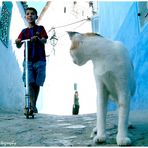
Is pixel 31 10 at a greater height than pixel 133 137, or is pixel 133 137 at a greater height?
pixel 31 10

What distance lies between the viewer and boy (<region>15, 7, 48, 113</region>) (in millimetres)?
5738

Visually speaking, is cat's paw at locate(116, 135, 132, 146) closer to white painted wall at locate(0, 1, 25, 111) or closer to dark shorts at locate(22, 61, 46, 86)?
dark shorts at locate(22, 61, 46, 86)

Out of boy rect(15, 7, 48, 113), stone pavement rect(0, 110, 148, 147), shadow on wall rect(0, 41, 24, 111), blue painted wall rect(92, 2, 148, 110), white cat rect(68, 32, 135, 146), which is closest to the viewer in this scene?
white cat rect(68, 32, 135, 146)

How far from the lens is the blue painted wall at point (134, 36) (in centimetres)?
514

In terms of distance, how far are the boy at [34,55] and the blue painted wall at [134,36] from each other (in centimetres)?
151

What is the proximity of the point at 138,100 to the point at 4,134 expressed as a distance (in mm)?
2559

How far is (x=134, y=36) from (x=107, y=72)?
3.50 meters

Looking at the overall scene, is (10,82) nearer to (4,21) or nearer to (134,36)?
(4,21)

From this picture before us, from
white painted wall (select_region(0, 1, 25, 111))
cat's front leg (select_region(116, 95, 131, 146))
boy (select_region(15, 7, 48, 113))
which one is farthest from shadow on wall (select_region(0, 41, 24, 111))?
cat's front leg (select_region(116, 95, 131, 146))

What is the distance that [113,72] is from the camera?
265 cm

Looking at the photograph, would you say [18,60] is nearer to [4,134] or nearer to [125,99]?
[4,134]

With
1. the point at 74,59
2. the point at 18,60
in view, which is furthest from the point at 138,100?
the point at 18,60

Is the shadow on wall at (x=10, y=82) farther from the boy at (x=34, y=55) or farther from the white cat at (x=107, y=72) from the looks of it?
the white cat at (x=107, y=72)

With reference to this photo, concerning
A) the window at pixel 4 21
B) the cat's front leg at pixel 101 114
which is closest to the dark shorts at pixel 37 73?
the cat's front leg at pixel 101 114
